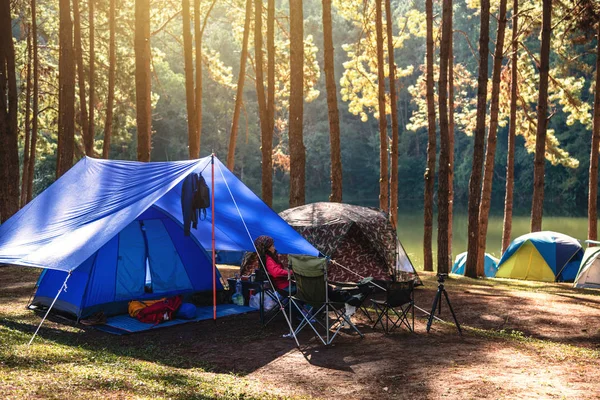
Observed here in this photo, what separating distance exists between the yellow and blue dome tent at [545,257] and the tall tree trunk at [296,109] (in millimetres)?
6005

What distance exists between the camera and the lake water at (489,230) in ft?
90.2

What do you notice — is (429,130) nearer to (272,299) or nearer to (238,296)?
(238,296)

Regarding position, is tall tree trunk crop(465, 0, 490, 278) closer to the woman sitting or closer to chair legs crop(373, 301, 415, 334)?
chair legs crop(373, 301, 415, 334)

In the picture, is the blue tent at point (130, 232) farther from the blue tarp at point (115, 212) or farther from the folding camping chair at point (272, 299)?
the folding camping chair at point (272, 299)

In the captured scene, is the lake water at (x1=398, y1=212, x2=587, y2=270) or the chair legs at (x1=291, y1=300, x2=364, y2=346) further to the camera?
the lake water at (x1=398, y1=212, x2=587, y2=270)

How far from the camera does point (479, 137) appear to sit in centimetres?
1334

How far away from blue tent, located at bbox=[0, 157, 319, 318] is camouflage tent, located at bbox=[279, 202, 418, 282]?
1847 millimetres

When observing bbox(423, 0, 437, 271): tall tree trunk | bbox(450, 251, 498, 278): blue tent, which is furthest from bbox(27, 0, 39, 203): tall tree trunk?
bbox(450, 251, 498, 278): blue tent

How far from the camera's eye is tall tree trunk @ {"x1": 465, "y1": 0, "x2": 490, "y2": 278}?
43.5 feet

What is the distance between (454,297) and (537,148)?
563 centimetres

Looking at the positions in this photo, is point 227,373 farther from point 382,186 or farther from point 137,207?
point 382,186

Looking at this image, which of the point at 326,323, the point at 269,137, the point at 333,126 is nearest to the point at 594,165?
the point at 333,126

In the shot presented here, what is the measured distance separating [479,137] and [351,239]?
4084 mm

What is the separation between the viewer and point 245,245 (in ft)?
29.2
